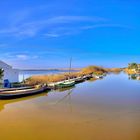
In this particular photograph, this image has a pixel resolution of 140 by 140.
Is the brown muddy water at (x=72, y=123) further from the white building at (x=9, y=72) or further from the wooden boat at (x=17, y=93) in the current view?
the white building at (x=9, y=72)

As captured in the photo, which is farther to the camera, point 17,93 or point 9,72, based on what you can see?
point 9,72

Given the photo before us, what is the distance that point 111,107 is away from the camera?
18.2 metres

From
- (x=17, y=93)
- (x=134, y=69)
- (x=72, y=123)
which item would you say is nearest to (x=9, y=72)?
(x=17, y=93)

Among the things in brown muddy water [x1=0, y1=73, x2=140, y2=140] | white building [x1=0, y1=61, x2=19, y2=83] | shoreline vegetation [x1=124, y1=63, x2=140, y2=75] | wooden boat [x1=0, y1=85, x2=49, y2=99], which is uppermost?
shoreline vegetation [x1=124, y1=63, x2=140, y2=75]

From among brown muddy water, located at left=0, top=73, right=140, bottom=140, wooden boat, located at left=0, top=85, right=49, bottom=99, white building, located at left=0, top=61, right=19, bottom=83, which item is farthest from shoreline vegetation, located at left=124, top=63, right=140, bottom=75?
brown muddy water, located at left=0, top=73, right=140, bottom=140

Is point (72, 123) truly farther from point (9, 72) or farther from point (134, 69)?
point (134, 69)

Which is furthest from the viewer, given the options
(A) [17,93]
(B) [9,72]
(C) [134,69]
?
(C) [134,69]

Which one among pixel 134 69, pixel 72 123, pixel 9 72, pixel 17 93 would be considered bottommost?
pixel 72 123

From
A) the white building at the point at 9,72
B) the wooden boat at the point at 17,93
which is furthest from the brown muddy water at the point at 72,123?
the white building at the point at 9,72

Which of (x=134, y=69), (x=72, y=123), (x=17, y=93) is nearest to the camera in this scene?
(x=72, y=123)

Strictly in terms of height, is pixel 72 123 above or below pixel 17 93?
below

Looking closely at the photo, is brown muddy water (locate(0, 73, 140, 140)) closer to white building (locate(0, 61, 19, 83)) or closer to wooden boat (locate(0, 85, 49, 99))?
wooden boat (locate(0, 85, 49, 99))

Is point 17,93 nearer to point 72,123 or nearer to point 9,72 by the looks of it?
point 9,72

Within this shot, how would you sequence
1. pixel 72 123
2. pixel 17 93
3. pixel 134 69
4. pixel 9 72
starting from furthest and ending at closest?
pixel 134 69, pixel 9 72, pixel 17 93, pixel 72 123
